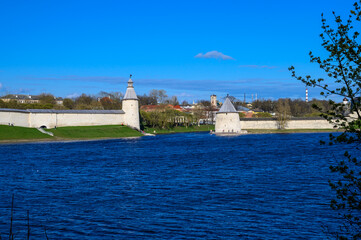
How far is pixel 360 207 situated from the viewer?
184 inches

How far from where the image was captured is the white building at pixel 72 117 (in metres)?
42.3

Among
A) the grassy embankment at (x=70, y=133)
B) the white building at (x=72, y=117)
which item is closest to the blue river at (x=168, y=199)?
the grassy embankment at (x=70, y=133)

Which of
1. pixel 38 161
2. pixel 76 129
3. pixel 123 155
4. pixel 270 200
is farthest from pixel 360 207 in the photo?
pixel 76 129

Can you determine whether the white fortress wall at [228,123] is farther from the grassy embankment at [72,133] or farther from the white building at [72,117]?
the white building at [72,117]

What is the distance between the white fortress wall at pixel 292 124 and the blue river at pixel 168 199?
38.6 m

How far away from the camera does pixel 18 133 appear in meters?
38.7

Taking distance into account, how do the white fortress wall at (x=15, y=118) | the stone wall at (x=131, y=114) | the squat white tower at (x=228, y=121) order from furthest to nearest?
the squat white tower at (x=228, y=121) → the stone wall at (x=131, y=114) → the white fortress wall at (x=15, y=118)

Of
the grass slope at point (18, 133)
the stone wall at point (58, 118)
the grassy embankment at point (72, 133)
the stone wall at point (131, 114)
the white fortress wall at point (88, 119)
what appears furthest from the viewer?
the stone wall at point (131, 114)

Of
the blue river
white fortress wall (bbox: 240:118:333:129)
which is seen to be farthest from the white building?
the blue river

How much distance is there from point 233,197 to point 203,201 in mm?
1075

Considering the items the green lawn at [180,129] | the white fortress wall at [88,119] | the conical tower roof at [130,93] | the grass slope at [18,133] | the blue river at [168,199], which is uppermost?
the conical tower roof at [130,93]

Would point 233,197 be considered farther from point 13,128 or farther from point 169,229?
point 13,128

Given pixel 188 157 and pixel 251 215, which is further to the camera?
pixel 188 157

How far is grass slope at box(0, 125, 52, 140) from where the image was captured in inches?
1465
